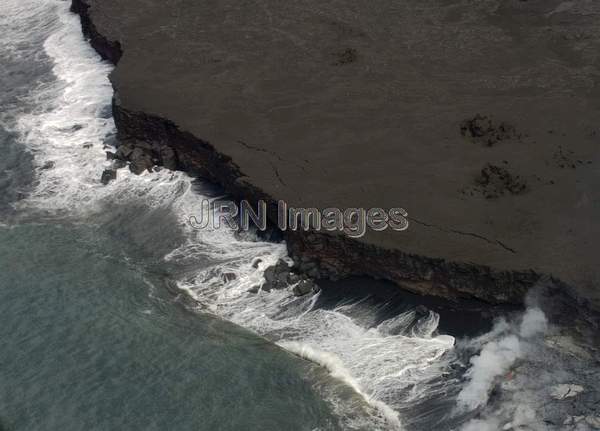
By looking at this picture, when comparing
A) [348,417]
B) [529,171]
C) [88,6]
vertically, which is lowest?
[348,417]

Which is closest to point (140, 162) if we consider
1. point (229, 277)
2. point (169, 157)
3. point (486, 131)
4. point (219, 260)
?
point (169, 157)

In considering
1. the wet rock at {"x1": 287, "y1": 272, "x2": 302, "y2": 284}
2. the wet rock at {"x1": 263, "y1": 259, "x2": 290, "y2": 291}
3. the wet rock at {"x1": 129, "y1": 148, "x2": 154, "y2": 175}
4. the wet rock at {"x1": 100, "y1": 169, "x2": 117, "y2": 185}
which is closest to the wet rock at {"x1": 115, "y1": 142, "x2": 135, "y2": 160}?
the wet rock at {"x1": 129, "y1": 148, "x2": 154, "y2": 175}

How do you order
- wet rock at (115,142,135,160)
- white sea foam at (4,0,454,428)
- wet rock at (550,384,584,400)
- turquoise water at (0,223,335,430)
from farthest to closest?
1. wet rock at (115,142,135,160)
2. white sea foam at (4,0,454,428)
3. turquoise water at (0,223,335,430)
4. wet rock at (550,384,584,400)

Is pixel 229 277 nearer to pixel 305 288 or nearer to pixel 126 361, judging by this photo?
pixel 305 288

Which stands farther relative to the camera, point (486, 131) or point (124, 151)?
point (124, 151)

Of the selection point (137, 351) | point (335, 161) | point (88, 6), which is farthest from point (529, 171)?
point (88, 6)

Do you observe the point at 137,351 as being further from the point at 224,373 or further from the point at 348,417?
the point at 348,417

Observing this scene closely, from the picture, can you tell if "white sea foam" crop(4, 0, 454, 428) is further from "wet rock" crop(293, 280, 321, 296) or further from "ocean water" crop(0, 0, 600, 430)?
"wet rock" crop(293, 280, 321, 296)
